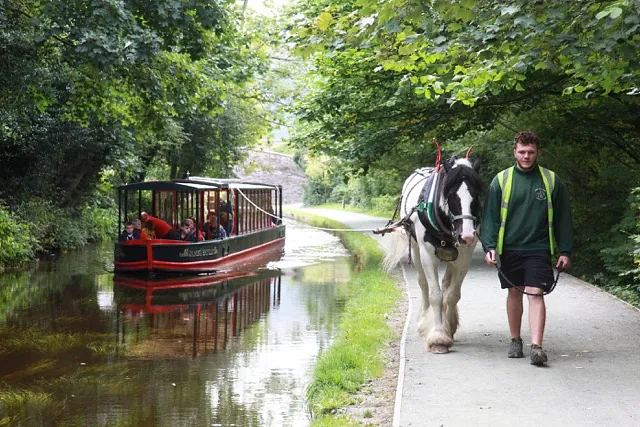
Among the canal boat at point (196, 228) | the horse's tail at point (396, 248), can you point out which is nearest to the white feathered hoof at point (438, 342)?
the horse's tail at point (396, 248)

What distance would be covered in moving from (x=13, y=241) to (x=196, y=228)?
443cm

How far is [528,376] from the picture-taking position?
Answer: 24.3 ft

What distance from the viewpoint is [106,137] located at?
88.5 ft

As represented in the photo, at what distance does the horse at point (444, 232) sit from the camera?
7.96 metres

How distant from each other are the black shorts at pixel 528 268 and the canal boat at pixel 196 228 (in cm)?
1292

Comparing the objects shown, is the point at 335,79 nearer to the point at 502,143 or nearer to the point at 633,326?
the point at 502,143

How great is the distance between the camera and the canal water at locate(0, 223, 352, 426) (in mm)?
7965

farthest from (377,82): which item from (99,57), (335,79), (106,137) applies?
(106,137)

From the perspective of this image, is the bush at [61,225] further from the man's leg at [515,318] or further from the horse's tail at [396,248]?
the man's leg at [515,318]

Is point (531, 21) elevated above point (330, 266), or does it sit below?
above

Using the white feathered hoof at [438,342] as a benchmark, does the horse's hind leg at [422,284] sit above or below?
above

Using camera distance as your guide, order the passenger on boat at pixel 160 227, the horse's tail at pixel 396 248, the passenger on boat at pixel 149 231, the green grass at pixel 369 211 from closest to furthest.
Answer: the horse's tail at pixel 396 248
the passenger on boat at pixel 149 231
the passenger on boat at pixel 160 227
the green grass at pixel 369 211

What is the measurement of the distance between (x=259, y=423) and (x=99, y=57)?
29.5ft

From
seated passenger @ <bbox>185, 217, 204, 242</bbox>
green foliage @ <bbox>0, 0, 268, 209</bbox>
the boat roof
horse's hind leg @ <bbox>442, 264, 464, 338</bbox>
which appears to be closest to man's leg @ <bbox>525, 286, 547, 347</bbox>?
horse's hind leg @ <bbox>442, 264, 464, 338</bbox>
